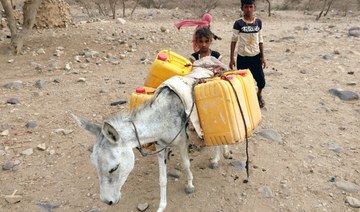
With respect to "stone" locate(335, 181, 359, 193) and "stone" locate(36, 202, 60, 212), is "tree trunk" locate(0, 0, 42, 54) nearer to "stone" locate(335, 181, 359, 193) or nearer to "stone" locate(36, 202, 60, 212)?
"stone" locate(36, 202, 60, 212)

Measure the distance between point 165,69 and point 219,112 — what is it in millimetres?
1112

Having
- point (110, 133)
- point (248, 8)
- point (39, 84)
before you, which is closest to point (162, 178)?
point (110, 133)

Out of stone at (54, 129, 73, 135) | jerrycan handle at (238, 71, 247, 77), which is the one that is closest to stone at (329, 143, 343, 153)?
jerrycan handle at (238, 71, 247, 77)

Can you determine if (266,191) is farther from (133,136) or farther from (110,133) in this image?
(110,133)

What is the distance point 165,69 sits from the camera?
456cm

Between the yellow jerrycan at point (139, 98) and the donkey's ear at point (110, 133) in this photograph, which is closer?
the donkey's ear at point (110, 133)

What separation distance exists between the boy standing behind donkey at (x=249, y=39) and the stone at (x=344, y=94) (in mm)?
1907

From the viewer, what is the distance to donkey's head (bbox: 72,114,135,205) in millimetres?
3182

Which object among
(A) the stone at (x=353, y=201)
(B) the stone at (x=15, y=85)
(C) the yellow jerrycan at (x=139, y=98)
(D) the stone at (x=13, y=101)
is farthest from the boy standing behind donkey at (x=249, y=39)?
(B) the stone at (x=15, y=85)

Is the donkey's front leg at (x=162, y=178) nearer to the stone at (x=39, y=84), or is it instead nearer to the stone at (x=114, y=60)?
the stone at (x=39, y=84)

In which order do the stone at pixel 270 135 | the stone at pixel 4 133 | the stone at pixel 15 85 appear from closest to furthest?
1. the stone at pixel 270 135
2. the stone at pixel 4 133
3. the stone at pixel 15 85

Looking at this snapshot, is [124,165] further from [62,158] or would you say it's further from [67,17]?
[67,17]

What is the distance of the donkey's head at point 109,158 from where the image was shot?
3.18 m

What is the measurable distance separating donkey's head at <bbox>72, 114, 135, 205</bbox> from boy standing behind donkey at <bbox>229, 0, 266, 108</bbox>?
3295 millimetres
